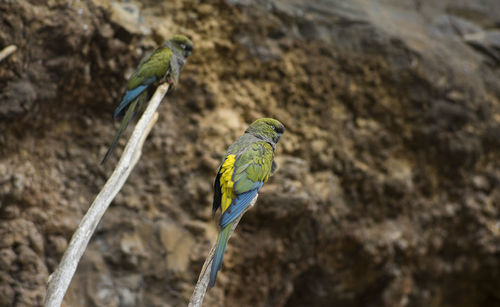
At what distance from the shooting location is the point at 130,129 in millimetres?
3609

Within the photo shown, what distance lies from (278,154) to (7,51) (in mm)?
2112

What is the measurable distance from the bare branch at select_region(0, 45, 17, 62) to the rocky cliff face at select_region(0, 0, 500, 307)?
0.21 feet

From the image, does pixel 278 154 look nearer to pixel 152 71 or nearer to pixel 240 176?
pixel 152 71

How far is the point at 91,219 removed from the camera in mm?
2273

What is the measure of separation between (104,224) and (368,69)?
2670 millimetres

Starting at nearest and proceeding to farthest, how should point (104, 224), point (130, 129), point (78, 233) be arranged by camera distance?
point (78, 233)
point (104, 224)
point (130, 129)

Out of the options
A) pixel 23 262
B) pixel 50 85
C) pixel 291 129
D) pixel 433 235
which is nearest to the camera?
pixel 23 262

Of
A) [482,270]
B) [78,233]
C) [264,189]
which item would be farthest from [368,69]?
[78,233]

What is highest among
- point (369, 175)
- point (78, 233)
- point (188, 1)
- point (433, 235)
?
point (188, 1)

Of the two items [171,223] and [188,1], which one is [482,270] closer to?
[171,223]

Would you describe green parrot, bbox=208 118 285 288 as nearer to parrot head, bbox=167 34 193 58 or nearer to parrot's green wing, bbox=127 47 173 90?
parrot's green wing, bbox=127 47 173 90

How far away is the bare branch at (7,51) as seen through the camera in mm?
2743

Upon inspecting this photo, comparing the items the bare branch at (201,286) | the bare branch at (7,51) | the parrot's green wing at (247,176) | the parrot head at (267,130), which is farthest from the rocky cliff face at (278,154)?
the bare branch at (201,286)

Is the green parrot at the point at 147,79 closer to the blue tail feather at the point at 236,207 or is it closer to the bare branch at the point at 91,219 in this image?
the bare branch at the point at 91,219
